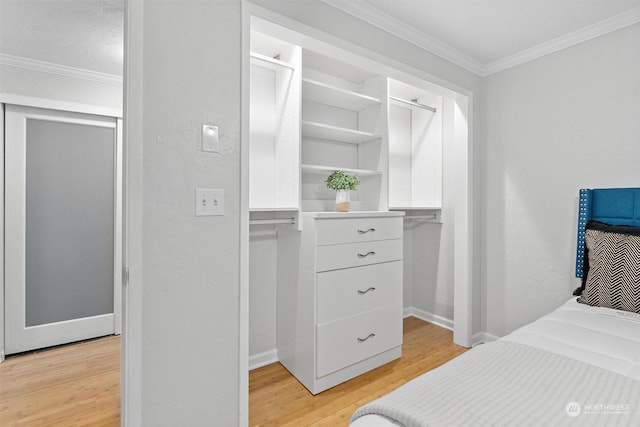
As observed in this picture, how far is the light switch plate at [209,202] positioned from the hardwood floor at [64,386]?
1.28m

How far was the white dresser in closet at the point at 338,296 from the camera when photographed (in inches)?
79.2

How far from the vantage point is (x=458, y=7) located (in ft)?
6.51

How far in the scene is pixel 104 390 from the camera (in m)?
1.95

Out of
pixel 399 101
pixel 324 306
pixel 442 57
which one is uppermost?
pixel 442 57

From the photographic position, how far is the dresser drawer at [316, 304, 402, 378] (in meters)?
2.02

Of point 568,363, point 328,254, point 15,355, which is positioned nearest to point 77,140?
point 15,355

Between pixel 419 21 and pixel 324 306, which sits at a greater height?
pixel 419 21

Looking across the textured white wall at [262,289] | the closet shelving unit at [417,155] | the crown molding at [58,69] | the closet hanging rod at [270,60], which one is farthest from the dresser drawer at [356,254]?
the crown molding at [58,69]

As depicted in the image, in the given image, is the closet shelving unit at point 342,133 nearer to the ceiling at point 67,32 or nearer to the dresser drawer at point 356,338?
the dresser drawer at point 356,338

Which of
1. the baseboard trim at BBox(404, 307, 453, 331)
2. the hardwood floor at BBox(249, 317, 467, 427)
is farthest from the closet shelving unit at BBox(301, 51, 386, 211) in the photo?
the baseboard trim at BBox(404, 307, 453, 331)

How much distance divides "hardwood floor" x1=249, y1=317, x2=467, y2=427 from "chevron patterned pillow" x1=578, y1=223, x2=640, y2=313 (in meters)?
1.16

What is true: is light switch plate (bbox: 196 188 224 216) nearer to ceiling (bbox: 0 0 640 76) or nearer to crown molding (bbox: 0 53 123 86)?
ceiling (bbox: 0 0 640 76)

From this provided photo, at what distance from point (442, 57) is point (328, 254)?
1852mm

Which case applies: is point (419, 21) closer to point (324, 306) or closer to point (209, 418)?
point (324, 306)
